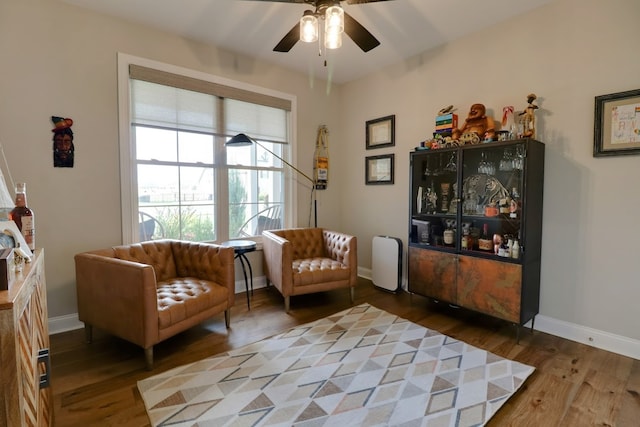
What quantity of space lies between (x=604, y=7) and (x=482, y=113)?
3.47 ft

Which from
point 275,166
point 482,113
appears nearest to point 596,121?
point 482,113

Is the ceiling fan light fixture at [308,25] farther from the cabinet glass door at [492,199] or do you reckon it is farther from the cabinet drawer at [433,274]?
the cabinet drawer at [433,274]

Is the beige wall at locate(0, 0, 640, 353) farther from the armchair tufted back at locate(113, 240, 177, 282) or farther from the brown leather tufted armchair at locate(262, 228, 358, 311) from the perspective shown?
the brown leather tufted armchair at locate(262, 228, 358, 311)

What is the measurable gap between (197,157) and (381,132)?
88.8 inches

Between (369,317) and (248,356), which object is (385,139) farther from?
(248,356)

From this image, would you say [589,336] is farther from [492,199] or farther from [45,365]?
[45,365]

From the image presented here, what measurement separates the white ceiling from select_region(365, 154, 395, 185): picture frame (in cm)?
120

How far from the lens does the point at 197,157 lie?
3432 mm

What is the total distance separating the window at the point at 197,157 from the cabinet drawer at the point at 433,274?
1.73 metres

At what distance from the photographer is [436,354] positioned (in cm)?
234

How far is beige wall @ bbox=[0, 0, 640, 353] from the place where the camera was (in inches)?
93.9

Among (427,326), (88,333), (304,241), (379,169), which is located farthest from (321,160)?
(88,333)

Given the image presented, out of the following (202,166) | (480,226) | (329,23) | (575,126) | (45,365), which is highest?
(329,23)

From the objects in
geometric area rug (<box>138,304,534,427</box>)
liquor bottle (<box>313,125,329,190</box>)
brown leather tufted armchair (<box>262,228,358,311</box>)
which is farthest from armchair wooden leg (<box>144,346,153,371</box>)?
liquor bottle (<box>313,125,329,190</box>)
